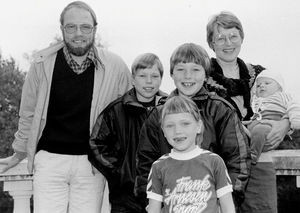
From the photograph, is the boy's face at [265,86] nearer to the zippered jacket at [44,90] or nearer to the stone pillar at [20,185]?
the zippered jacket at [44,90]

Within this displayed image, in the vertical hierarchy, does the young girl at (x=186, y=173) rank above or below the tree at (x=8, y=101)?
above

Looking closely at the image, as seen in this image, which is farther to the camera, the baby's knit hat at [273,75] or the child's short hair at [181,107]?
the baby's knit hat at [273,75]

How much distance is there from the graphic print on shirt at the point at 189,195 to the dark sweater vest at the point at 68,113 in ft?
4.26

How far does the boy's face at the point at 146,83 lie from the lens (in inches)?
145

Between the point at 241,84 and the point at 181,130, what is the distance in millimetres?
984

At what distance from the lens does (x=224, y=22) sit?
11.9 ft

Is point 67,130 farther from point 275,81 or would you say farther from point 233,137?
point 275,81

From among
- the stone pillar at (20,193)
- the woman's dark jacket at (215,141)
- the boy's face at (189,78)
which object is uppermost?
the boy's face at (189,78)

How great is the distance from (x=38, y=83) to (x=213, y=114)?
1655 millimetres

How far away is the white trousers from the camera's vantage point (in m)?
3.75

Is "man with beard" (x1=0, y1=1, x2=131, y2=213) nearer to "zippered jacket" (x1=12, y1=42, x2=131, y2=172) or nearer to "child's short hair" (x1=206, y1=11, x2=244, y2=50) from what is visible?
"zippered jacket" (x1=12, y1=42, x2=131, y2=172)

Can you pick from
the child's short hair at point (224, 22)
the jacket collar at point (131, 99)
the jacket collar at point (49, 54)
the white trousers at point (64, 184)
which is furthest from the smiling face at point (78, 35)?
the child's short hair at point (224, 22)

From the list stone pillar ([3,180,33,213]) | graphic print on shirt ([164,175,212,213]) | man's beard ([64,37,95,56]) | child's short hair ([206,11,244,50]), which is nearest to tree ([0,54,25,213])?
stone pillar ([3,180,33,213])

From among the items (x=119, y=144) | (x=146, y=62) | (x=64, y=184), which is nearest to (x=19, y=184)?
(x=64, y=184)
